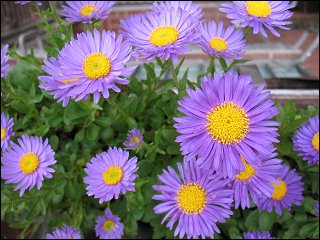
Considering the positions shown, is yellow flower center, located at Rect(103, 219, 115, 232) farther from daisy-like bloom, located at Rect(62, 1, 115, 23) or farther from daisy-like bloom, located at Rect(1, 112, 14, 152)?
daisy-like bloom, located at Rect(62, 1, 115, 23)

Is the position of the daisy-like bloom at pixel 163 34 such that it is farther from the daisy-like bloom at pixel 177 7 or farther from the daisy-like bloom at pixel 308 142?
the daisy-like bloom at pixel 308 142

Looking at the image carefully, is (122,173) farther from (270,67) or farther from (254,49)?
(254,49)

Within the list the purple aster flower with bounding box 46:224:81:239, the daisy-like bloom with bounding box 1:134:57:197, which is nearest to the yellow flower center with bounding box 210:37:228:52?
the daisy-like bloom with bounding box 1:134:57:197

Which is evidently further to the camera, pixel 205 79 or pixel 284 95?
pixel 284 95

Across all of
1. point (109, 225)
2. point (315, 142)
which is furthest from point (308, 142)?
point (109, 225)

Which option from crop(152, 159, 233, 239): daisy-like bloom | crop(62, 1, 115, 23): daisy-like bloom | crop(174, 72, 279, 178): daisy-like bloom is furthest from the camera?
crop(62, 1, 115, 23): daisy-like bloom

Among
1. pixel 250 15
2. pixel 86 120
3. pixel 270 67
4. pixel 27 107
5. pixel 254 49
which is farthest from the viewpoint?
pixel 254 49

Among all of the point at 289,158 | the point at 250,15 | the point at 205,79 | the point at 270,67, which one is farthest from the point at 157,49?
the point at 270,67
